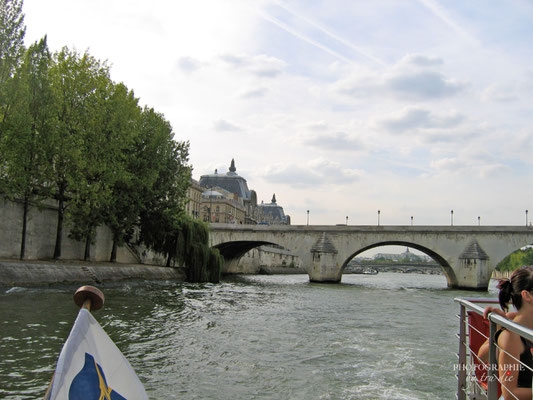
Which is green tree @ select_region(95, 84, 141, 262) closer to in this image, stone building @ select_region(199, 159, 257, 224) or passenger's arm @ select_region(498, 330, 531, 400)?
passenger's arm @ select_region(498, 330, 531, 400)

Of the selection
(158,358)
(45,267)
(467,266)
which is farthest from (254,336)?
(467,266)

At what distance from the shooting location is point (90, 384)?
319cm

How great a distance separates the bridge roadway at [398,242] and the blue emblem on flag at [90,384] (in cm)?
4278

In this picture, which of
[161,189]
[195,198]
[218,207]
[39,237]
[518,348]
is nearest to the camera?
[518,348]

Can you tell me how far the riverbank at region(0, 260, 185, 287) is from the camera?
20.7 meters

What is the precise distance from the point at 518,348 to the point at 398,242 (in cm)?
4454

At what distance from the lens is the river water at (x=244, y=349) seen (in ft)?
26.1

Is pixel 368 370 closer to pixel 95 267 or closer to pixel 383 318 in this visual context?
pixel 383 318

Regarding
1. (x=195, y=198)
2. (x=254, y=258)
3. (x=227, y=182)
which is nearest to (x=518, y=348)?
(x=254, y=258)

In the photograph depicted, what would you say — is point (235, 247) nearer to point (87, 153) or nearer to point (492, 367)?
point (87, 153)

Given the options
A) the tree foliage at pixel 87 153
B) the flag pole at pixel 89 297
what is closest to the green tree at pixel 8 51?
the tree foliage at pixel 87 153

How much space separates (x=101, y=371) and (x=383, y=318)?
51.9ft

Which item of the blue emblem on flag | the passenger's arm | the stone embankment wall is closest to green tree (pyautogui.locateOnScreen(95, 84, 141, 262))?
the stone embankment wall

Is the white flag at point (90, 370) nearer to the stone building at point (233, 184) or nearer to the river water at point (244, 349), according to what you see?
the river water at point (244, 349)
